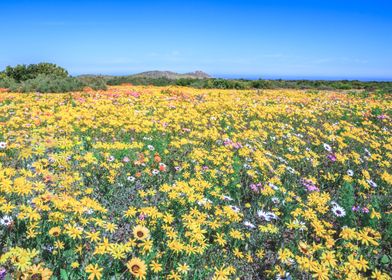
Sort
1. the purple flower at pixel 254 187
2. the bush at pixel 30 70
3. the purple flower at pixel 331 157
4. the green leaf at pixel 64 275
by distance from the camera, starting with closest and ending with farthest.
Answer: the green leaf at pixel 64 275
the purple flower at pixel 254 187
the purple flower at pixel 331 157
the bush at pixel 30 70

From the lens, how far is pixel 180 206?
445 centimetres

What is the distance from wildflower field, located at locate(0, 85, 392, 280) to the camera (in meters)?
3.33

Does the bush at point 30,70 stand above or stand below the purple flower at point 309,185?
above

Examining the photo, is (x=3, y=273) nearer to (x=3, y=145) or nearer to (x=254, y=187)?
(x=3, y=145)

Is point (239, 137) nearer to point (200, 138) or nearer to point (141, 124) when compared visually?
point (200, 138)

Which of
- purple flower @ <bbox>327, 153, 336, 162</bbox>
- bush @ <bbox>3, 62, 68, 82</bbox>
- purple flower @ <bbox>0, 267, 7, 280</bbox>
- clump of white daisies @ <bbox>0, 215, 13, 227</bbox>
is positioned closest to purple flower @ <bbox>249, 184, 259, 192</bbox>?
purple flower @ <bbox>327, 153, 336, 162</bbox>

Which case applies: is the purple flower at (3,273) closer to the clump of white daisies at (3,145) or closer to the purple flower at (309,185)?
the clump of white daisies at (3,145)

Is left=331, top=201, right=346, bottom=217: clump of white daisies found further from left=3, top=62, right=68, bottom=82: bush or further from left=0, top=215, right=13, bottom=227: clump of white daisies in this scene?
left=3, top=62, right=68, bottom=82: bush

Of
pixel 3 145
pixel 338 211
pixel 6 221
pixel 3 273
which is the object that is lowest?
pixel 338 211

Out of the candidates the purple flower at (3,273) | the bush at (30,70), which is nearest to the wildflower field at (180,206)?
the purple flower at (3,273)

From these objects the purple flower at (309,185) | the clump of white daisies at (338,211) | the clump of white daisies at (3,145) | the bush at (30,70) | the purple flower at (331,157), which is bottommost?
the clump of white daisies at (338,211)

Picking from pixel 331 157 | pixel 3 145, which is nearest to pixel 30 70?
pixel 3 145

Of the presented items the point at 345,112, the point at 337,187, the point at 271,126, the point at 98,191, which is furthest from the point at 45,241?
the point at 345,112

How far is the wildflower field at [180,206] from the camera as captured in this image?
10.9 ft
